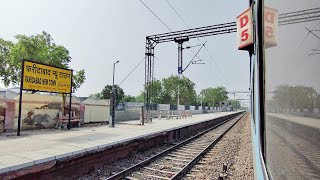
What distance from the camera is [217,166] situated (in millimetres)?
8273

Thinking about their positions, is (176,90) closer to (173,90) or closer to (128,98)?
(173,90)

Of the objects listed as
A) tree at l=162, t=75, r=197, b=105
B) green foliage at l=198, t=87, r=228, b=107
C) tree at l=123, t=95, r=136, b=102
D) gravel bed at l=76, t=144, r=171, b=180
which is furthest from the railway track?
tree at l=123, t=95, r=136, b=102

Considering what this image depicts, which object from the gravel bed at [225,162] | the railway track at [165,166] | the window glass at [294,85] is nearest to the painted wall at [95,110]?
the railway track at [165,166]

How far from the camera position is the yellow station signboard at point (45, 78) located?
11.6 meters

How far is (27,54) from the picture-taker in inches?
1202

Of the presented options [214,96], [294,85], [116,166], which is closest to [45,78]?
Answer: [116,166]

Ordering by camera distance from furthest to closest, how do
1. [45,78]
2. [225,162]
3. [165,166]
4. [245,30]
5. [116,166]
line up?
1. [45,78]
2. [225,162]
3. [116,166]
4. [165,166]
5. [245,30]

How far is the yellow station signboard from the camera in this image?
455 inches

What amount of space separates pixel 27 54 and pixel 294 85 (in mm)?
33935

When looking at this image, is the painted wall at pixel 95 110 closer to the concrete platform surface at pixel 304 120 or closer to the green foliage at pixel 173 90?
the concrete platform surface at pixel 304 120

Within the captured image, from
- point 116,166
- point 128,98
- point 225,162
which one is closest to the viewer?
point 116,166

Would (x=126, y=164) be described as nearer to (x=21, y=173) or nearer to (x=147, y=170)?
(x=147, y=170)

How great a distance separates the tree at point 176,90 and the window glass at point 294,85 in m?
69.9

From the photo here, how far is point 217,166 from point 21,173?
18.6 ft
